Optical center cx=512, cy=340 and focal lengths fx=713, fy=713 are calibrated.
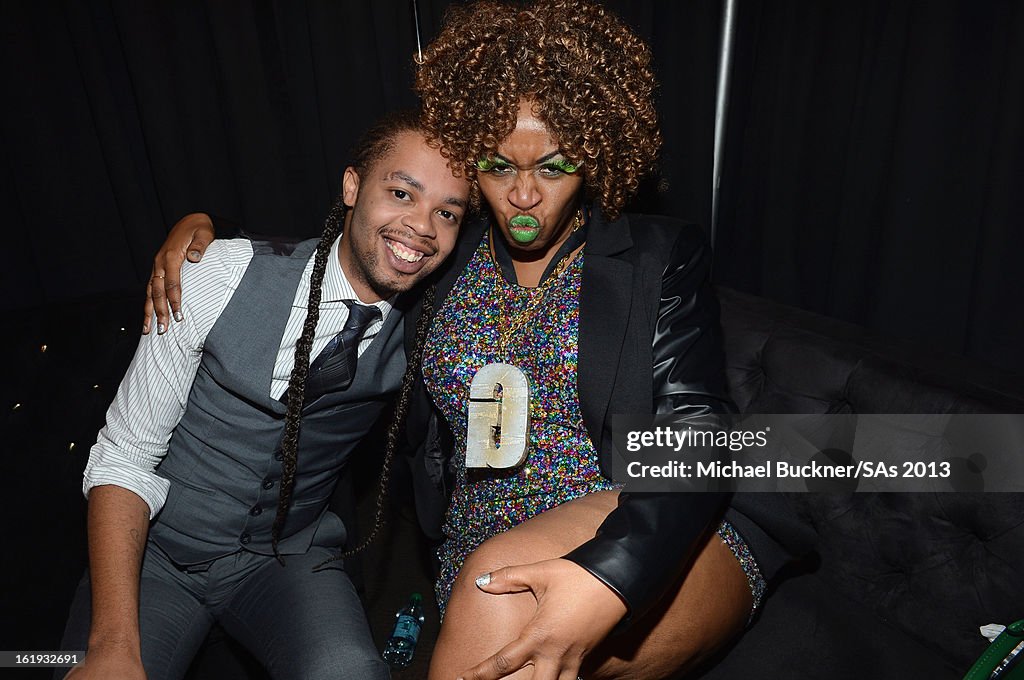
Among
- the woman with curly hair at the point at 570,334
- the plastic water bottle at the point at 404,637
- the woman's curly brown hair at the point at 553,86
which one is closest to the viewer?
the woman with curly hair at the point at 570,334

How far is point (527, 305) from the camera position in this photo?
1546 millimetres

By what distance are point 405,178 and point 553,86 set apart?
1.15ft

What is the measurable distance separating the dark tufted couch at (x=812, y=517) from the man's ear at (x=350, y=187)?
0.82 metres

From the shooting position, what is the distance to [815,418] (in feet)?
5.58

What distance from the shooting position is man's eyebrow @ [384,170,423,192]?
147 cm

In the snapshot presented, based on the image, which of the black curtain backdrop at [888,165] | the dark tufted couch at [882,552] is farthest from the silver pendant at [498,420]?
the black curtain backdrop at [888,165]

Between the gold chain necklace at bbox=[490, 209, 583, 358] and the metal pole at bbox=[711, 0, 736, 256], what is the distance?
1398 millimetres

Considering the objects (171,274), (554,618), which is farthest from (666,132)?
(554,618)

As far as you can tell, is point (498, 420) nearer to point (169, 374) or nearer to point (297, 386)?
point (297, 386)

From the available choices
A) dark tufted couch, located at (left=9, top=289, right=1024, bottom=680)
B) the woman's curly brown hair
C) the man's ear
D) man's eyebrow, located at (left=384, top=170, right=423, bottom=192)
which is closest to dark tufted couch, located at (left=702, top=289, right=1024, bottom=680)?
dark tufted couch, located at (left=9, top=289, right=1024, bottom=680)

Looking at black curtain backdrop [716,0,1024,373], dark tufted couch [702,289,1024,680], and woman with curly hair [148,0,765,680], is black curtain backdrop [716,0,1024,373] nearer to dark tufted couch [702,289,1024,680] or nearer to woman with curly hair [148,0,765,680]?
dark tufted couch [702,289,1024,680]

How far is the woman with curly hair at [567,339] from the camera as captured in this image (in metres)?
1.18

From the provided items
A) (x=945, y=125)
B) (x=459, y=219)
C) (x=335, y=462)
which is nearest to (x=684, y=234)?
(x=459, y=219)

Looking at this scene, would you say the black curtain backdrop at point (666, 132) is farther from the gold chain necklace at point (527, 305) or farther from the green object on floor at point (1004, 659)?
the green object on floor at point (1004, 659)
